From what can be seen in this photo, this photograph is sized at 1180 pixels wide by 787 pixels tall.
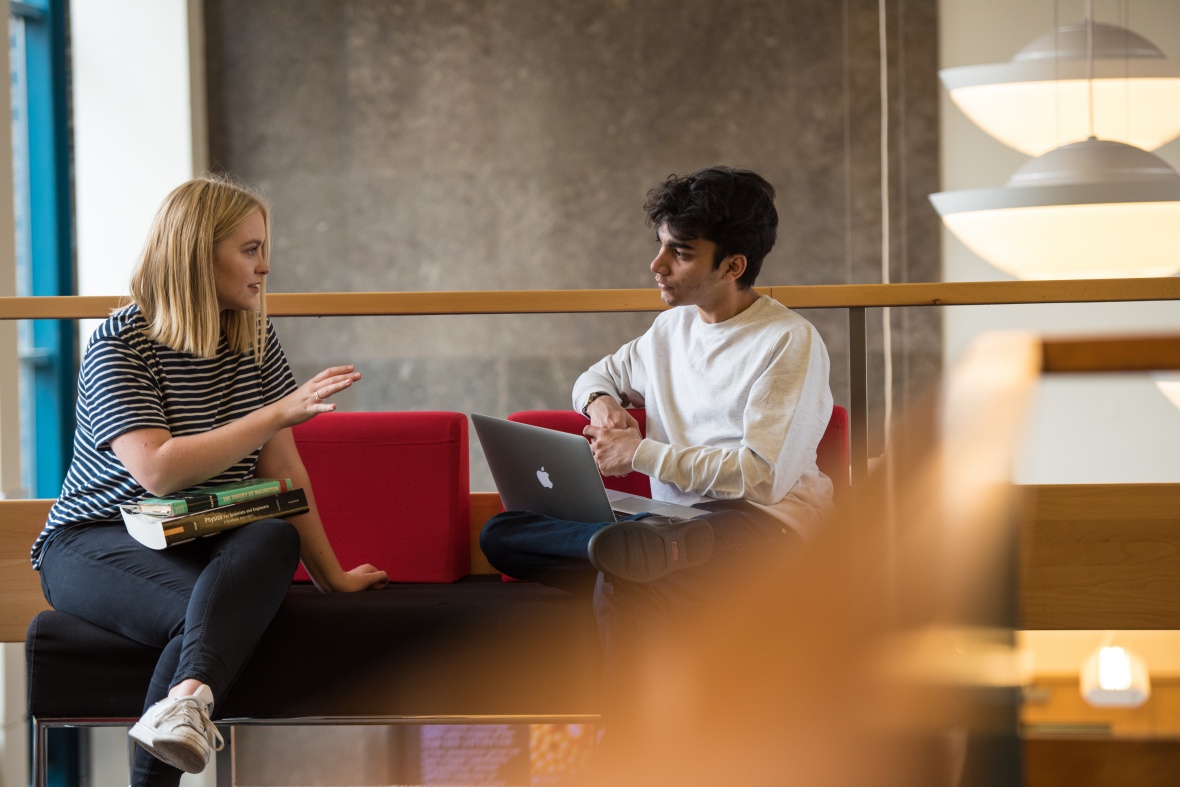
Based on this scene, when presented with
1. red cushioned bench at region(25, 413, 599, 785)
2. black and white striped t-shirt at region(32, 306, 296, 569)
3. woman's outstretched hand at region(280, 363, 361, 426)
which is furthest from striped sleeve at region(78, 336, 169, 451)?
red cushioned bench at region(25, 413, 599, 785)

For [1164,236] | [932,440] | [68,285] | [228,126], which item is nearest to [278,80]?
[228,126]

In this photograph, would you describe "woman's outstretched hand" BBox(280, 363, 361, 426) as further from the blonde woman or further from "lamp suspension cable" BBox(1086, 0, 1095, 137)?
"lamp suspension cable" BBox(1086, 0, 1095, 137)

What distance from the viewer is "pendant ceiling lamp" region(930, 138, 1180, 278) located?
2742mm

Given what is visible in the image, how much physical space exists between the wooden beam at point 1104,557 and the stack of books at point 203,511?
58.6 inches

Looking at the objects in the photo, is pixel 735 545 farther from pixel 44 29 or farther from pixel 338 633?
pixel 44 29

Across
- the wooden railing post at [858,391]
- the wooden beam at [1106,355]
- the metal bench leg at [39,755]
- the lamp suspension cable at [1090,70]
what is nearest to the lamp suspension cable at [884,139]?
the lamp suspension cable at [1090,70]

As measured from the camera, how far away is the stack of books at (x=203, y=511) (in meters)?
1.81

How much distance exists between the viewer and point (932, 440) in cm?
63

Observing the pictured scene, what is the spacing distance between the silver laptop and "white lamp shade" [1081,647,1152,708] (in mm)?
5628

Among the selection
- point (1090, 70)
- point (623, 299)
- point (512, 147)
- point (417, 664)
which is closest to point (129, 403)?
point (417, 664)

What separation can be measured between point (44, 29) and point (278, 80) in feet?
3.48

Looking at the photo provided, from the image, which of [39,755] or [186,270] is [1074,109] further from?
[39,755]

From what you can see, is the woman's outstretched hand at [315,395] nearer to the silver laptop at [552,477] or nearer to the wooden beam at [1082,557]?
the silver laptop at [552,477]

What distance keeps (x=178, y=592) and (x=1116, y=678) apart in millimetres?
6410
